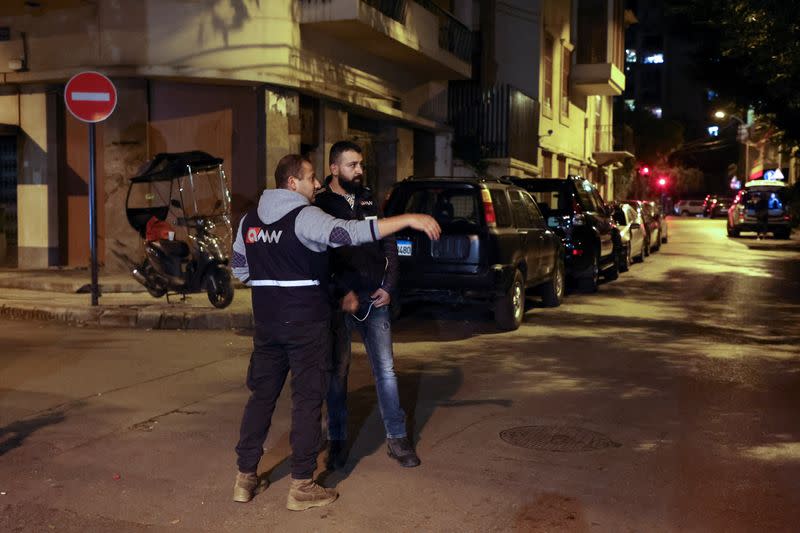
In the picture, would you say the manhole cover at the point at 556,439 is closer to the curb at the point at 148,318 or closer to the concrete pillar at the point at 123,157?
the curb at the point at 148,318

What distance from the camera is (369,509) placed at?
4.87 meters

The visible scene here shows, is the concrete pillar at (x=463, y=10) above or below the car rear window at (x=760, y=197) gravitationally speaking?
above

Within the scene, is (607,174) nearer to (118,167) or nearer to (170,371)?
(118,167)

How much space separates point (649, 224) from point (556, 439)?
20653 millimetres

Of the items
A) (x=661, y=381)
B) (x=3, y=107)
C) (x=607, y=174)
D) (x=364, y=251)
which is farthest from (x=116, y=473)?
(x=607, y=174)

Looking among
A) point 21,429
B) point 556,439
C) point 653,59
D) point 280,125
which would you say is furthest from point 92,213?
point 653,59

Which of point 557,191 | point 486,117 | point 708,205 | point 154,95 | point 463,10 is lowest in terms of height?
point 557,191

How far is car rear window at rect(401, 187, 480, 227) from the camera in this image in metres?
10.8

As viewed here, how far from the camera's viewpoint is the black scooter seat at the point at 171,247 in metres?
12.3

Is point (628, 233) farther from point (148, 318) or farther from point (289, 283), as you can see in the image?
point (289, 283)

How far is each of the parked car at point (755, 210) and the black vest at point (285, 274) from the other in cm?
3299

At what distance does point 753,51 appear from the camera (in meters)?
16.7

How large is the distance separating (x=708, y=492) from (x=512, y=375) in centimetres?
341

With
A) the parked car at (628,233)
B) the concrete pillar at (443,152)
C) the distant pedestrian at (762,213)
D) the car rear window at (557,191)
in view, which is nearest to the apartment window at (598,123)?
the distant pedestrian at (762,213)
